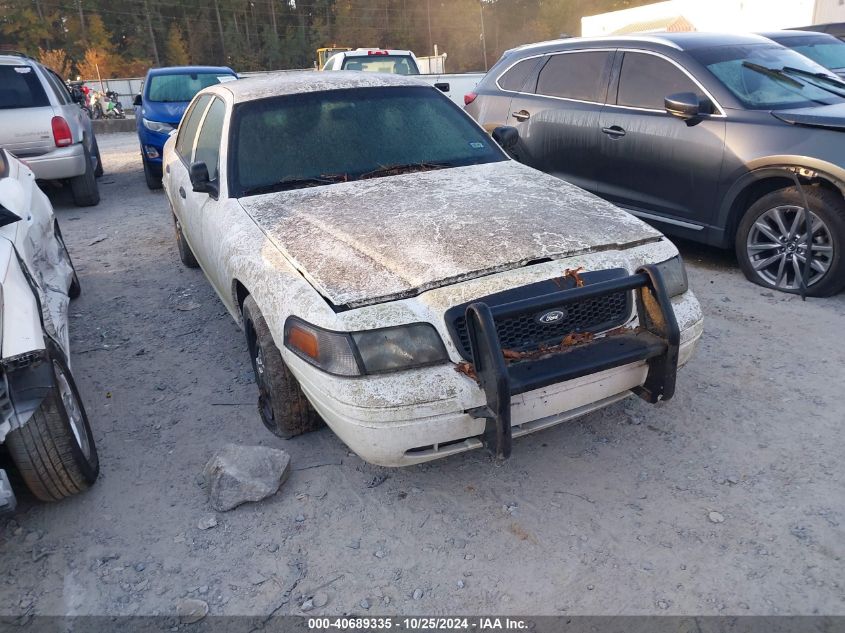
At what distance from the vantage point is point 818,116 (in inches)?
178

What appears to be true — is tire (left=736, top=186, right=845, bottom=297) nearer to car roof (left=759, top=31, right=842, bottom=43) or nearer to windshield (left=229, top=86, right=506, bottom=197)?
windshield (left=229, top=86, right=506, bottom=197)

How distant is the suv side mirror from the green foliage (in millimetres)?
49250

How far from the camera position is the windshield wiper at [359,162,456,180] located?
3.82 m

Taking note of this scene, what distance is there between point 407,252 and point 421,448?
86 centimetres

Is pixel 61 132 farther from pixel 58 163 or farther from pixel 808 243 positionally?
pixel 808 243

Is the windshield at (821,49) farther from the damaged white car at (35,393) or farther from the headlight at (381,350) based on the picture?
the damaged white car at (35,393)

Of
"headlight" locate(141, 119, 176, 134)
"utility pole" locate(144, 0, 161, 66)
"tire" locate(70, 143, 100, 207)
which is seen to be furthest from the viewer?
"utility pole" locate(144, 0, 161, 66)

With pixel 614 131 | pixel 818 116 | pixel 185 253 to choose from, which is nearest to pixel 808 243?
pixel 818 116

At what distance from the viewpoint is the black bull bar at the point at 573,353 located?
7.79 feet

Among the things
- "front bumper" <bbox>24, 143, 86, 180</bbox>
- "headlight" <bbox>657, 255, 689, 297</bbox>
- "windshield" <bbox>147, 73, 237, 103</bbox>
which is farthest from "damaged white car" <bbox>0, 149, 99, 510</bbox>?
"windshield" <bbox>147, 73, 237, 103</bbox>

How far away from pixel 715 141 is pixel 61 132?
24.3 ft

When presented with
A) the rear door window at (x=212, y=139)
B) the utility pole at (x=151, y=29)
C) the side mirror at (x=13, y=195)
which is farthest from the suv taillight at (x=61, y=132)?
the utility pole at (x=151, y=29)

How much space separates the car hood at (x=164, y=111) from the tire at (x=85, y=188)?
111 cm

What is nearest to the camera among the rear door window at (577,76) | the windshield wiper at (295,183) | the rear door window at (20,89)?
the windshield wiper at (295,183)
